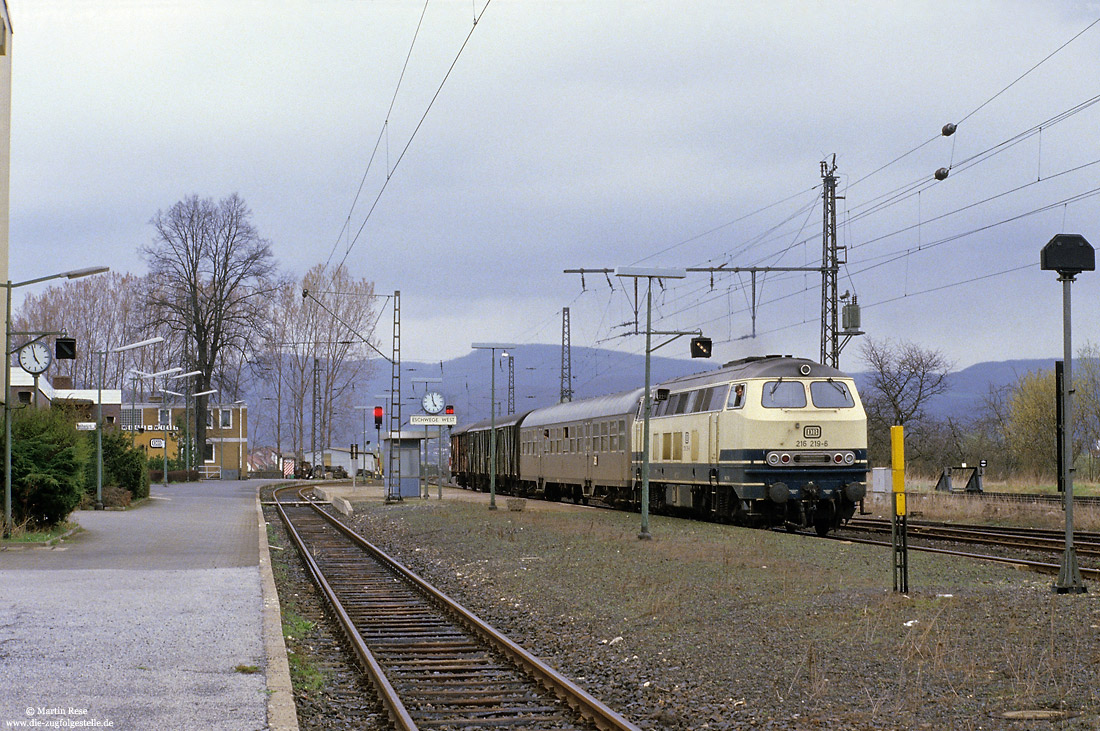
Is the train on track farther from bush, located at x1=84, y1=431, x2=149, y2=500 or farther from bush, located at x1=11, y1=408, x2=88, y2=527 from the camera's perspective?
bush, located at x1=84, y1=431, x2=149, y2=500

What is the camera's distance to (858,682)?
884 cm

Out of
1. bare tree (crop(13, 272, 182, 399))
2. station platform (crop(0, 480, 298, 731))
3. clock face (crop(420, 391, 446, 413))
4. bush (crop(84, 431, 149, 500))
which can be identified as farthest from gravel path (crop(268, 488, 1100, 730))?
bare tree (crop(13, 272, 182, 399))

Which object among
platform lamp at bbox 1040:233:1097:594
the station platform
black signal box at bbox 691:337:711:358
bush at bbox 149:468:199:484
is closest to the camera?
the station platform

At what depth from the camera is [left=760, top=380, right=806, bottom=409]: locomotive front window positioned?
23.1 metres

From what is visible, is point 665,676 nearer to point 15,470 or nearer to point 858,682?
point 858,682

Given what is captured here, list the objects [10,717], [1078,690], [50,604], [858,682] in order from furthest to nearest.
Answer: [50,604] < [858,682] < [1078,690] < [10,717]

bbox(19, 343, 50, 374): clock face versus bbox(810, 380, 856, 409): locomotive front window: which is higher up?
bbox(19, 343, 50, 374): clock face

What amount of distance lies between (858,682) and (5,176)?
27326 mm

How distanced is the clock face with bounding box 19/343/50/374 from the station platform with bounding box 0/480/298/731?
5638 mm

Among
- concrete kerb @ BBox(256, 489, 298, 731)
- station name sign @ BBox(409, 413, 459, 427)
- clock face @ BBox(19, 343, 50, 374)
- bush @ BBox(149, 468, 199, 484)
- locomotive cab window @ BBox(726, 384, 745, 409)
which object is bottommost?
bush @ BBox(149, 468, 199, 484)

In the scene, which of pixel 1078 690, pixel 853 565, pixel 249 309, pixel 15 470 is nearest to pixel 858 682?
pixel 1078 690

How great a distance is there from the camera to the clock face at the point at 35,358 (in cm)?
2597

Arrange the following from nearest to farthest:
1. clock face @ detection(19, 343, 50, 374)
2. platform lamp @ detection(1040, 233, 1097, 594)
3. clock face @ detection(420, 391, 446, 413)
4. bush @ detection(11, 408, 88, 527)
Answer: platform lamp @ detection(1040, 233, 1097, 594) < bush @ detection(11, 408, 88, 527) < clock face @ detection(19, 343, 50, 374) < clock face @ detection(420, 391, 446, 413)

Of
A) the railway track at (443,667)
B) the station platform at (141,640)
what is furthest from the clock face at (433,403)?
the railway track at (443,667)
